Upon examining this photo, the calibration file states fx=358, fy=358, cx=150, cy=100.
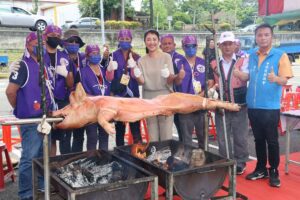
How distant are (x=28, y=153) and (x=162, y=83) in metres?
1.78

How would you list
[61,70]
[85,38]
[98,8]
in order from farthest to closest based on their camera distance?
[98,8]
[85,38]
[61,70]

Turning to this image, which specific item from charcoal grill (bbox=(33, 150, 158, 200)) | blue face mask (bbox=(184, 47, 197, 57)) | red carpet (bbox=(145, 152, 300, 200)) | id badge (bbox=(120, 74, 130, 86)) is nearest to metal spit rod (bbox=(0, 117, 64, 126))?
charcoal grill (bbox=(33, 150, 158, 200))

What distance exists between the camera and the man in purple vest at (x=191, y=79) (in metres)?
4.73

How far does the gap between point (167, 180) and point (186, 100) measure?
758 mm

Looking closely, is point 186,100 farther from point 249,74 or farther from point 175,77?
point 249,74

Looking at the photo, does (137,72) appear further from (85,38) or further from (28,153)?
(85,38)

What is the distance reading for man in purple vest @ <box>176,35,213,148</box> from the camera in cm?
473

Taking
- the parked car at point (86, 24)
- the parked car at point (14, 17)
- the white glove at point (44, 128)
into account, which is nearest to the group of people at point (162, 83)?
the white glove at point (44, 128)

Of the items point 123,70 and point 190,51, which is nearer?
point 123,70

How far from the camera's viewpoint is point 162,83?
4484 mm

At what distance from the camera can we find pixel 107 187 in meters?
2.92

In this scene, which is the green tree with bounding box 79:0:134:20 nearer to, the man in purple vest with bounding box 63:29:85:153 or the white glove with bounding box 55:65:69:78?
the man in purple vest with bounding box 63:29:85:153

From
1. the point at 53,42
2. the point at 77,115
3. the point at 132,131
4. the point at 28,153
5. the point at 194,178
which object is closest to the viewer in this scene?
the point at 77,115

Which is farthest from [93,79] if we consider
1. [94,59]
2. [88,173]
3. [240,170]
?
[240,170]
